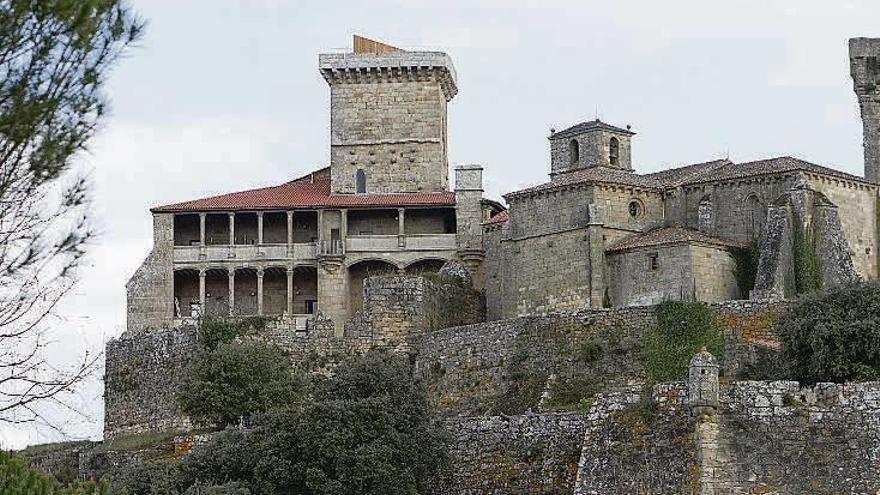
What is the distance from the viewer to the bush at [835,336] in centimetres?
4888

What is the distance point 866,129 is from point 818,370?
856 inches

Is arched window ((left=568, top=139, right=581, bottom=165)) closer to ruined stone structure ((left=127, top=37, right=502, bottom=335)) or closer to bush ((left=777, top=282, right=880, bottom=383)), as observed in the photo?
ruined stone structure ((left=127, top=37, right=502, bottom=335))

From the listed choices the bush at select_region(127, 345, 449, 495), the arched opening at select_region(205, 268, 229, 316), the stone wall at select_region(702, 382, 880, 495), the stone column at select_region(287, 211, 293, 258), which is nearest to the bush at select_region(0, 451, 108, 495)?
the stone wall at select_region(702, 382, 880, 495)

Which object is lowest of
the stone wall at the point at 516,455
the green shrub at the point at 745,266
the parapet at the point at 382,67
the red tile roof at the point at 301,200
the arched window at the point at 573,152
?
the stone wall at the point at 516,455

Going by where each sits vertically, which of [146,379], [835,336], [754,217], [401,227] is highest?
[401,227]

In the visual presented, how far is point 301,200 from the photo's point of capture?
76.2 m

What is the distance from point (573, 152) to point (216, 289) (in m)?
14.0

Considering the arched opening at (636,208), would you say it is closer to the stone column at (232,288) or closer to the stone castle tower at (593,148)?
the stone castle tower at (593,148)

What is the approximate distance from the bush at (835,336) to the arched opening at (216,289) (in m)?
27.6

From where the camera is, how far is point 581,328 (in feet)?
193

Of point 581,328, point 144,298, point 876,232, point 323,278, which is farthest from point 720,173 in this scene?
point 144,298

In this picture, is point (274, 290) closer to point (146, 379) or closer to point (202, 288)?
point (202, 288)

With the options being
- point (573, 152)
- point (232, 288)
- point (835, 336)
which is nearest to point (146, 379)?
point (232, 288)

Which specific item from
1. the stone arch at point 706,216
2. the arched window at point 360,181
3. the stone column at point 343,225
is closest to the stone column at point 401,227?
the stone column at point 343,225
